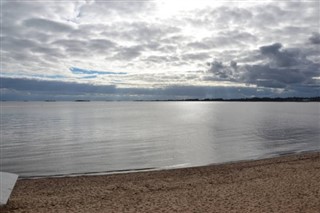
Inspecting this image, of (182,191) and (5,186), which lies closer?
(5,186)

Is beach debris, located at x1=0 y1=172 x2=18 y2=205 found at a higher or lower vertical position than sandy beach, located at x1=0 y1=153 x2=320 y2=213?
higher

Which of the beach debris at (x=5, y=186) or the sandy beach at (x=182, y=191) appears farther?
the sandy beach at (x=182, y=191)

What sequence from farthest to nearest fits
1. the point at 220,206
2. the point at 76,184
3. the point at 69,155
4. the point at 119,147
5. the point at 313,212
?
the point at 119,147
the point at 69,155
the point at 76,184
the point at 220,206
the point at 313,212

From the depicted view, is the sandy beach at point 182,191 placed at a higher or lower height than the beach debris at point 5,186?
lower

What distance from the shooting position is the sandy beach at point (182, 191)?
13258mm

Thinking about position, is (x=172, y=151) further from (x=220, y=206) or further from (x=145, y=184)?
(x=220, y=206)

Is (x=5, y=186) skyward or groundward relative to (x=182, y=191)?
skyward

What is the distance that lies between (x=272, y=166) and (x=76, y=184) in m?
13.1

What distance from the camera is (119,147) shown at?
3600cm

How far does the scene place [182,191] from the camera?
16.1m

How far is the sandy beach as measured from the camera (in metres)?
13.3

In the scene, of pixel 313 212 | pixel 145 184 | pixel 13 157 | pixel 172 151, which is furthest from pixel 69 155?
pixel 313 212

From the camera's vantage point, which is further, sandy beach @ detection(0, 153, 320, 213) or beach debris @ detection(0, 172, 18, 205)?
sandy beach @ detection(0, 153, 320, 213)

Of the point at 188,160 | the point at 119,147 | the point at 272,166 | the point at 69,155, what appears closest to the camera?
the point at 272,166
